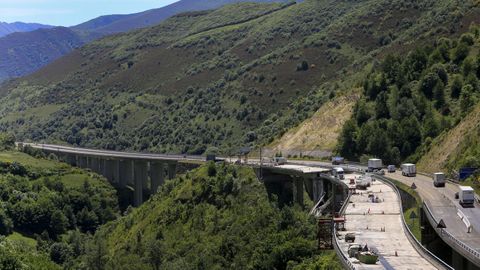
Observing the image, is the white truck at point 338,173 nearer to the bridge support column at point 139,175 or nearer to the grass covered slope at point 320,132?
the grass covered slope at point 320,132

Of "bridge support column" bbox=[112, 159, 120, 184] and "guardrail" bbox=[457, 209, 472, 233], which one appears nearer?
"guardrail" bbox=[457, 209, 472, 233]

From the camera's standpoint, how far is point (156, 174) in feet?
477

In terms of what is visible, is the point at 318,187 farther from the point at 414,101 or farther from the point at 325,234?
the point at 325,234

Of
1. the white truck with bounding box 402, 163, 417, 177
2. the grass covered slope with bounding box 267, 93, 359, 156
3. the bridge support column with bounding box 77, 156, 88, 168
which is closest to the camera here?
the white truck with bounding box 402, 163, 417, 177

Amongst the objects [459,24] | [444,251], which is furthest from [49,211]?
[444,251]

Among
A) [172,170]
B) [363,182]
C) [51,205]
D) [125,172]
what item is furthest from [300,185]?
[125,172]

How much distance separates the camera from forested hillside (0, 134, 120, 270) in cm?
11075

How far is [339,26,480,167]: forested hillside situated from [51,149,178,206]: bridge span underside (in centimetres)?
4102

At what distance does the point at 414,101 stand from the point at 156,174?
60.3m

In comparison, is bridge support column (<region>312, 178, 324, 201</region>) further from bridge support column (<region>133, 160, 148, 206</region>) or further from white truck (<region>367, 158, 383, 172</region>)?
bridge support column (<region>133, 160, 148, 206</region>)

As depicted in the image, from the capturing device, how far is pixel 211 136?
571ft

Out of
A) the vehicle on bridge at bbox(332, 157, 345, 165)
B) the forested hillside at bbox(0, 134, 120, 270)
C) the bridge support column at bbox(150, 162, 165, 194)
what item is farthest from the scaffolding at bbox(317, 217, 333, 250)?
the bridge support column at bbox(150, 162, 165, 194)

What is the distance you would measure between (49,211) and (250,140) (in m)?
46.3

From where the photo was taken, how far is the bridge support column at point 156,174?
14400 cm
